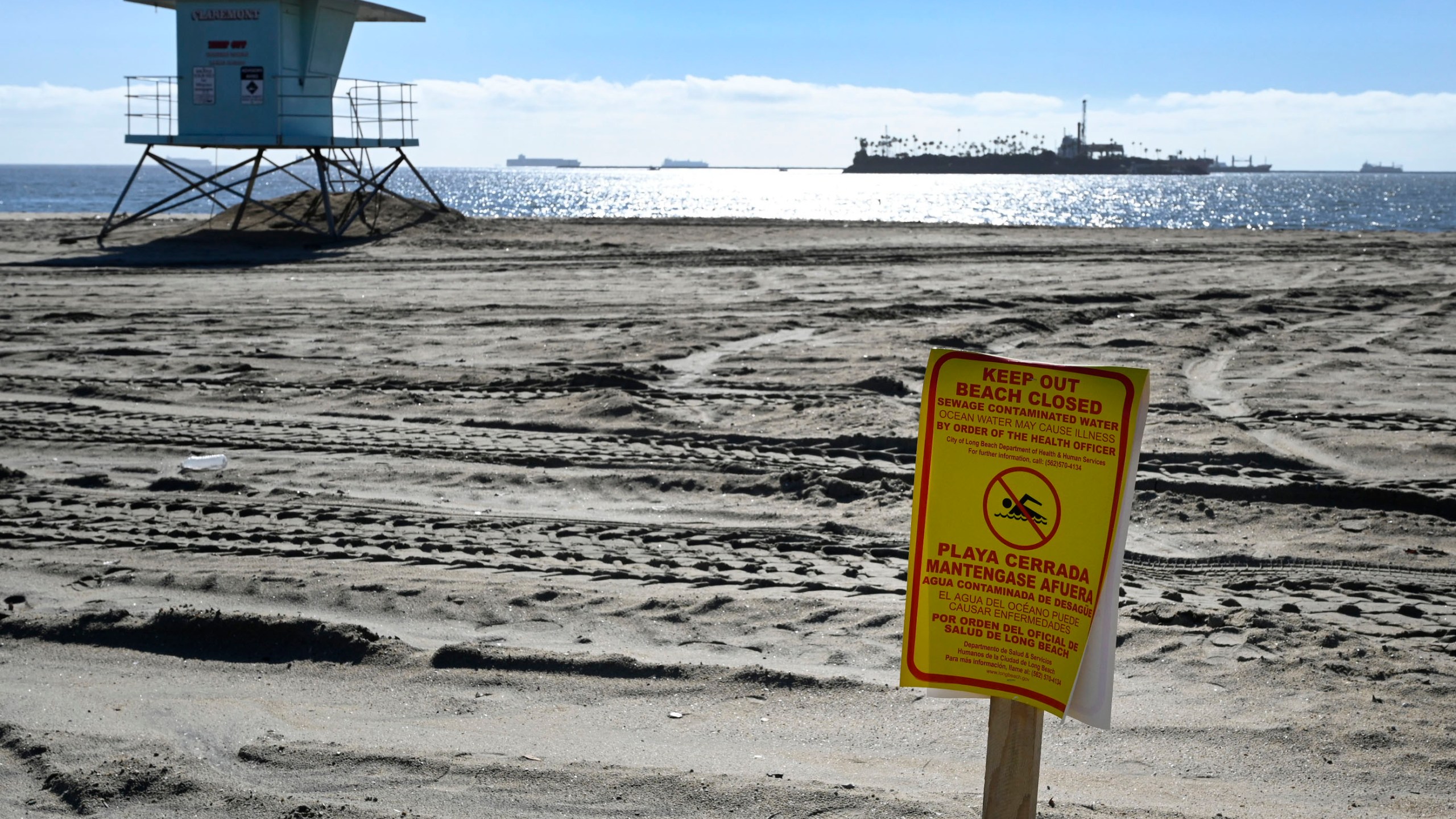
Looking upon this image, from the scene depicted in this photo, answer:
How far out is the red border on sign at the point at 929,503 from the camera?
233 cm

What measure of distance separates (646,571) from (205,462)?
3659 millimetres

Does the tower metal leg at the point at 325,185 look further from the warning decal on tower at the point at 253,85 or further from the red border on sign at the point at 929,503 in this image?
the red border on sign at the point at 929,503

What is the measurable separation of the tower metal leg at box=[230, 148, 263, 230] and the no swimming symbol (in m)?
24.2

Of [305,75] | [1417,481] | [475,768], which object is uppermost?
[305,75]

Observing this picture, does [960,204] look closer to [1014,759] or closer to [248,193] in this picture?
[248,193]

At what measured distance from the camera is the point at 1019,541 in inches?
97.0

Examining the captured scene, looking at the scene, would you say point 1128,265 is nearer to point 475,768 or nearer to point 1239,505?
point 1239,505

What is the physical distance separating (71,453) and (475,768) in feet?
18.6

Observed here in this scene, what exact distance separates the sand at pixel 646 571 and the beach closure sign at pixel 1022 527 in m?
1.18

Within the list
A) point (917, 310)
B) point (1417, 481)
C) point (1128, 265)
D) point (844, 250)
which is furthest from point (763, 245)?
point (1417, 481)

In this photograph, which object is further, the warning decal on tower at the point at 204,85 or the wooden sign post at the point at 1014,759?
the warning decal on tower at the point at 204,85

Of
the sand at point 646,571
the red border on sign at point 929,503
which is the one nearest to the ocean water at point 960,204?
the sand at point 646,571

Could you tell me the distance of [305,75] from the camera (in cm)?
2333

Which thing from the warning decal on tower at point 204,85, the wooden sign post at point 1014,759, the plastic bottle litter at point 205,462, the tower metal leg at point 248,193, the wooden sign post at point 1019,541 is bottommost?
the plastic bottle litter at point 205,462
